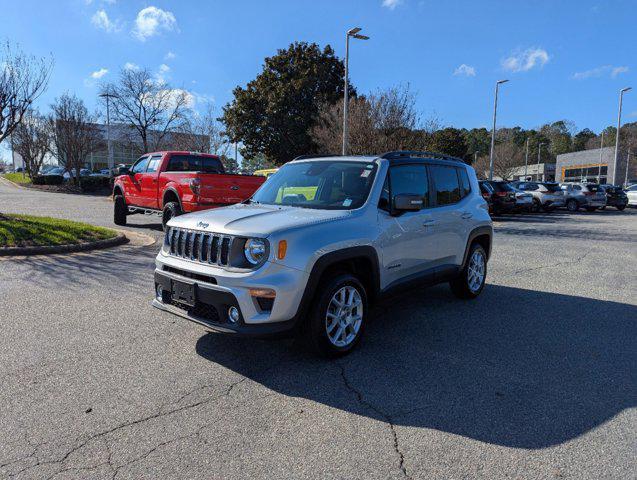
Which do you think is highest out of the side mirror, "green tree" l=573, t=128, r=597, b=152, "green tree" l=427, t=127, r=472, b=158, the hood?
"green tree" l=573, t=128, r=597, b=152

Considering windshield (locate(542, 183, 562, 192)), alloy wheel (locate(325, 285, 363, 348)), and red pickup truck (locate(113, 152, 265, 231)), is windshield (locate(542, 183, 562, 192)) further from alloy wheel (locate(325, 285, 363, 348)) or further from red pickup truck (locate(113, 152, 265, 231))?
alloy wheel (locate(325, 285, 363, 348))

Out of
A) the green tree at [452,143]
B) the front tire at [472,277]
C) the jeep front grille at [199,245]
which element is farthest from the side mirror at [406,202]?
the green tree at [452,143]

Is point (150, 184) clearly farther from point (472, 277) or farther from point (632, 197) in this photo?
point (632, 197)

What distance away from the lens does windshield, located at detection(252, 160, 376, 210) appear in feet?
15.6

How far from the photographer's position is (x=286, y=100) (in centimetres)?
3512

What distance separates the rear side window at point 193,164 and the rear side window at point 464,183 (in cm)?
738

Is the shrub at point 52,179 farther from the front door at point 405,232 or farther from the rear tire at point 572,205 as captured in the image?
the front door at point 405,232

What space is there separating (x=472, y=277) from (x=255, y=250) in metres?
3.68

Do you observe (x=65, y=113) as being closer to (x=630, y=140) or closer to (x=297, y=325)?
(x=297, y=325)

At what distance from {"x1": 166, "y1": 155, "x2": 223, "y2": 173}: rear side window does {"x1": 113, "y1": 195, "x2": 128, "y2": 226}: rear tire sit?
2.64m

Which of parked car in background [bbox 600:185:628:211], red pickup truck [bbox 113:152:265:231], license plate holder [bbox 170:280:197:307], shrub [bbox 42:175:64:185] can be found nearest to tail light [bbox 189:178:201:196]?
red pickup truck [bbox 113:152:265:231]

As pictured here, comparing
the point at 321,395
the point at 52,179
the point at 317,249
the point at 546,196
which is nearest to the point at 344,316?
the point at 317,249

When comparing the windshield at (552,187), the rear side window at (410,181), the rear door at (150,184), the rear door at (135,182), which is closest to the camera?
the rear side window at (410,181)

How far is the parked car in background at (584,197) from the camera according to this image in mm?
26812
